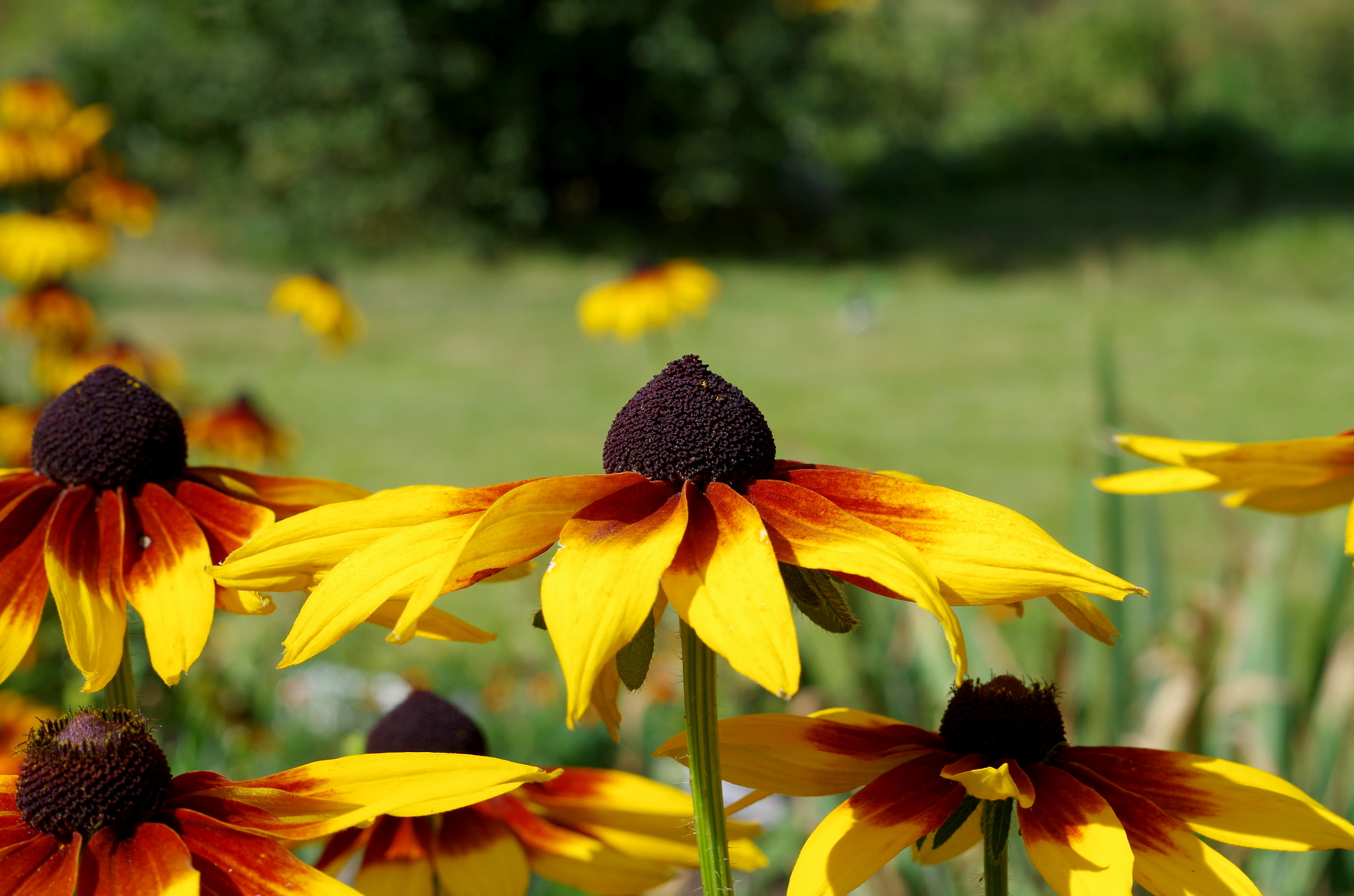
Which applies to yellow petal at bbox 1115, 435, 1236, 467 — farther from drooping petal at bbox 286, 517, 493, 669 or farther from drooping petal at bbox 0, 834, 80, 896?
drooping petal at bbox 0, 834, 80, 896

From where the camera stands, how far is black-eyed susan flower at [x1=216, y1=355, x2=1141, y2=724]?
0.57m

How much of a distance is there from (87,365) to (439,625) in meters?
2.78

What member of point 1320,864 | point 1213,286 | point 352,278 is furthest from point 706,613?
point 352,278

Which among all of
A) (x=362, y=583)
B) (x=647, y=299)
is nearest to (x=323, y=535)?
(x=362, y=583)

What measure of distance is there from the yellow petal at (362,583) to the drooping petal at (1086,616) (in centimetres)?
28

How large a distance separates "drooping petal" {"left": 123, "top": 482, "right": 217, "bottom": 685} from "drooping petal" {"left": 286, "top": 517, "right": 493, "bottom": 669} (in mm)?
122

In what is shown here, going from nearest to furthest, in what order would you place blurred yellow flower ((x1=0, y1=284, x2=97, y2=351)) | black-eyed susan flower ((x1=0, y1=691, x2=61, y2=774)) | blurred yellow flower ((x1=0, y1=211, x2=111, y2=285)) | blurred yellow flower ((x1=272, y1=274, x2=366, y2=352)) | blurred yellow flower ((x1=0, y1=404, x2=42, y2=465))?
black-eyed susan flower ((x1=0, y1=691, x2=61, y2=774)), blurred yellow flower ((x1=0, y1=404, x2=42, y2=465)), blurred yellow flower ((x1=0, y1=284, x2=97, y2=351)), blurred yellow flower ((x1=0, y1=211, x2=111, y2=285)), blurred yellow flower ((x1=272, y1=274, x2=366, y2=352))

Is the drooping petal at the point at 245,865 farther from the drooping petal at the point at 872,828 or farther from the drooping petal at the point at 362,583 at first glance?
the drooping petal at the point at 872,828

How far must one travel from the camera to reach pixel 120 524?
0.88 meters

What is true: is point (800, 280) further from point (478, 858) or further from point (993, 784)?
point (993, 784)

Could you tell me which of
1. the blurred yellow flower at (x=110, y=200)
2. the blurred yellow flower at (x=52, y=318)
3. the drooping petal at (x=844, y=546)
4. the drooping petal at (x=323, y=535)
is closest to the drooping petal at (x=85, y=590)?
the drooping petal at (x=323, y=535)

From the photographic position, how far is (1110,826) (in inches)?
26.6

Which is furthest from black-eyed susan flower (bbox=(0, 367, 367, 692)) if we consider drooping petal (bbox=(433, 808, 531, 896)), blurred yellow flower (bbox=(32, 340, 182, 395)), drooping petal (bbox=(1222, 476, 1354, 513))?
blurred yellow flower (bbox=(32, 340, 182, 395))

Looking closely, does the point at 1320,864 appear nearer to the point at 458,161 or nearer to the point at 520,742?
the point at 520,742
